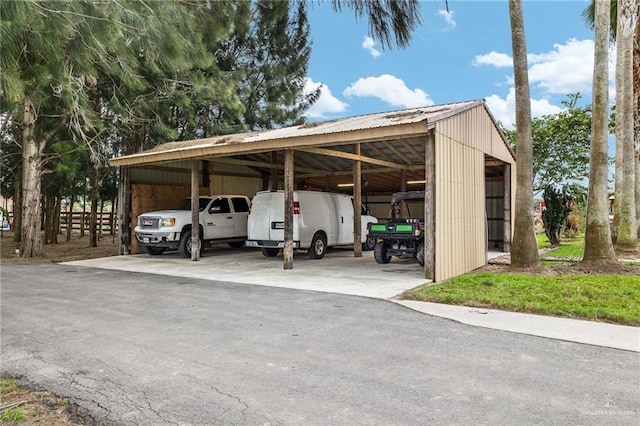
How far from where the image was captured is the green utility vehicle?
34.6 feet

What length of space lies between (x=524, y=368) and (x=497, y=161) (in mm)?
11108

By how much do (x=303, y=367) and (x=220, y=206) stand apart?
35.8ft

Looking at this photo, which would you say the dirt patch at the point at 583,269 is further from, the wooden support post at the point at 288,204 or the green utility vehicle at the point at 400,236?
the wooden support post at the point at 288,204

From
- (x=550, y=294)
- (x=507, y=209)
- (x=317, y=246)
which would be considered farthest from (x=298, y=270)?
(x=507, y=209)

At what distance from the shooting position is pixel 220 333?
5.12 metres

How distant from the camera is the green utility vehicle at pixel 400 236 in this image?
10531 mm

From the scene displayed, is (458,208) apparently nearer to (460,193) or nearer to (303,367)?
(460,193)

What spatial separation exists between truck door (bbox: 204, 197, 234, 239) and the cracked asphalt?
7.40 m

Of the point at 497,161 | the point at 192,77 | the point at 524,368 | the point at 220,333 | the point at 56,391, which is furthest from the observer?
the point at 192,77

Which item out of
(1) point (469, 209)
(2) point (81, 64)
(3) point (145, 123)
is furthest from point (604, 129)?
(3) point (145, 123)

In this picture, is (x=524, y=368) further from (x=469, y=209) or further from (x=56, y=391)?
(x=469, y=209)

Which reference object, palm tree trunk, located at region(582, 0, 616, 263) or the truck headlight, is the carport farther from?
palm tree trunk, located at region(582, 0, 616, 263)

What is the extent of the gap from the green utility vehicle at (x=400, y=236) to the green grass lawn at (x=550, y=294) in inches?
Answer: 80.2

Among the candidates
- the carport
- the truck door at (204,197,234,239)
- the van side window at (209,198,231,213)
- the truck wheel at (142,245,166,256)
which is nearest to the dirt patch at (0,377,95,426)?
the carport
